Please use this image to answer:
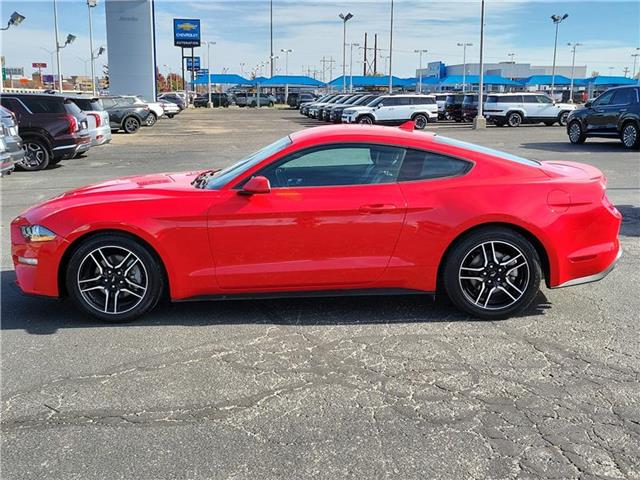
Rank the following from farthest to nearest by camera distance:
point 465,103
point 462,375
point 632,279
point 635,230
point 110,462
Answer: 1. point 465,103
2. point 635,230
3. point 632,279
4. point 462,375
5. point 110,462

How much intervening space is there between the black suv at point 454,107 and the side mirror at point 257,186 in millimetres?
34165

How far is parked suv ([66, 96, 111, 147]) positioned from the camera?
55.2 ft

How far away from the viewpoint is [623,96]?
1897 centimetres

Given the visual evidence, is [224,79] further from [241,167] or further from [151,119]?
[241,167]

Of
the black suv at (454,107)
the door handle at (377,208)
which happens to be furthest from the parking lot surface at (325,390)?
the black suv at (454,107)

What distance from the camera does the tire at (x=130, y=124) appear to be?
1166 inches

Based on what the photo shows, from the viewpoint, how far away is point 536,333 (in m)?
4.60

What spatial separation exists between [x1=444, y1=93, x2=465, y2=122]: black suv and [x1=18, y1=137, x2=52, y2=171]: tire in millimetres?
27123

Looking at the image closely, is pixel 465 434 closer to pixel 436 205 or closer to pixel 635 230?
pixel 436 205

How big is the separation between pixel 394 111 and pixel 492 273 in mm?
28469

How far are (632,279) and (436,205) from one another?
2.51m

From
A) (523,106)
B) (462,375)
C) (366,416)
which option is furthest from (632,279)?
(523,106)

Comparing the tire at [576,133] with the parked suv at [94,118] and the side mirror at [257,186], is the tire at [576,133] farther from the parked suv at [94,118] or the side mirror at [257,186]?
the side mirror at [257,186]

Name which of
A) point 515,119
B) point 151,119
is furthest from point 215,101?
point 515,119
